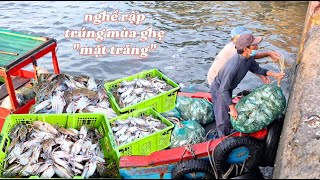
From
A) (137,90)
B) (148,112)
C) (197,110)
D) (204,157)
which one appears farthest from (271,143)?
(137,90)

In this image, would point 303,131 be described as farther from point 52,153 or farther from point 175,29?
point 175,29

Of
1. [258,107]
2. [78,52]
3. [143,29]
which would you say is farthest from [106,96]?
[143,29]

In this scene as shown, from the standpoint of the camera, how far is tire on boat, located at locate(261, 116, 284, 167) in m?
6.02

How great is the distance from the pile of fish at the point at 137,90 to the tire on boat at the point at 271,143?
231cm

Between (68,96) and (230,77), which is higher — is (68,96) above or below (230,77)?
below

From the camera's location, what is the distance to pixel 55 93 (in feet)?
24.0

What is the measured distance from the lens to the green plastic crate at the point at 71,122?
247 inches

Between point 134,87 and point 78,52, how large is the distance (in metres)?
5.73

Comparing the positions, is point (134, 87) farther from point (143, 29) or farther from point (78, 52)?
point (143, 29)

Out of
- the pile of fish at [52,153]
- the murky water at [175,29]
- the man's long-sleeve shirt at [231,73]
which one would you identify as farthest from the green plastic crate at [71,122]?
the murky water at [175,29]

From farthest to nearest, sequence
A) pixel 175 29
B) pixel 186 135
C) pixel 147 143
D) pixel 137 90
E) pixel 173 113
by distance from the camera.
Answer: pixel 175 29 → pixel 137 90 → pixel 173 113 → pixel 186 135 → pixel 147 143

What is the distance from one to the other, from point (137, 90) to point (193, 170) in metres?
2.35

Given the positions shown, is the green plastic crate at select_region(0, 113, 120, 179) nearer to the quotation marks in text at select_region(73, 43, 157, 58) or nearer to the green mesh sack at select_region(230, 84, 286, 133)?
the green mesh sack at select_region(230, 84, 286, 133)

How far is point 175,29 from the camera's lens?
14641mm
